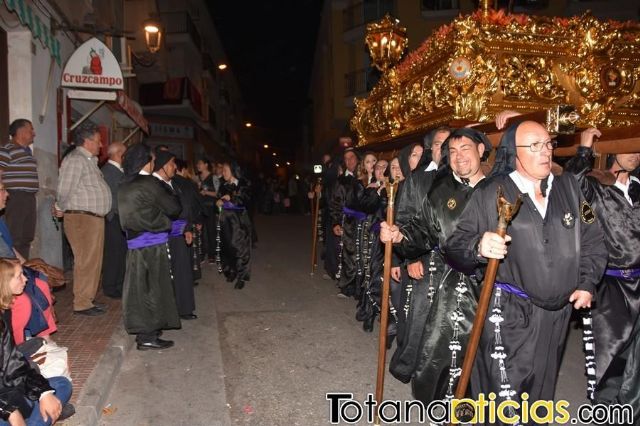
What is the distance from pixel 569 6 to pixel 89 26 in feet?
57.7

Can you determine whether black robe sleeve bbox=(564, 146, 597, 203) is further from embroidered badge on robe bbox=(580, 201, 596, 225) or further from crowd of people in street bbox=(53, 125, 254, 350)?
crowd of people in street bbox=(53, 125, 254, 350)

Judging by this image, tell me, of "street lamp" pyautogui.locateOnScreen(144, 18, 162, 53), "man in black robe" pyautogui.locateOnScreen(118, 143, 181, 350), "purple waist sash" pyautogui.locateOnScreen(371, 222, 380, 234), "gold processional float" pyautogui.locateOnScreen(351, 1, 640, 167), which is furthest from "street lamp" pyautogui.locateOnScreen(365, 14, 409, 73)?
"street lamp" pyautogui.locateOnScreen(144, 18, 162, 53)

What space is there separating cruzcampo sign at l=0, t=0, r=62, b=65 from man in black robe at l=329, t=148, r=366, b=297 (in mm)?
4989

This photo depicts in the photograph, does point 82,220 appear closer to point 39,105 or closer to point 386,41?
point 39,105

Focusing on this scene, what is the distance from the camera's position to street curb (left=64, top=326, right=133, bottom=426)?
3764 mm

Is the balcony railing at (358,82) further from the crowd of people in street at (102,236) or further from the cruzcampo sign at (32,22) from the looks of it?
the crowd of people in street at (102,236)

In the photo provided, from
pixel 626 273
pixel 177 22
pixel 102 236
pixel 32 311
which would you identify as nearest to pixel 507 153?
pixel 626 273

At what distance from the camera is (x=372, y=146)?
8.88 metres

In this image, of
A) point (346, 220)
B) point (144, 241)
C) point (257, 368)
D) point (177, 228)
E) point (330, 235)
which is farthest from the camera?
point (330, 235)

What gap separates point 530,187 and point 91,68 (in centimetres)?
788

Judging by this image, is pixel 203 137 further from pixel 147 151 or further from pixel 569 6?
pixel 147 151

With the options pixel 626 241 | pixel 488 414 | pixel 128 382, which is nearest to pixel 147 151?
pixel 128 382

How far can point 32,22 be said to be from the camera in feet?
23.1

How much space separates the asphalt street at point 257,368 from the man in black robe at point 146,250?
0.36m
